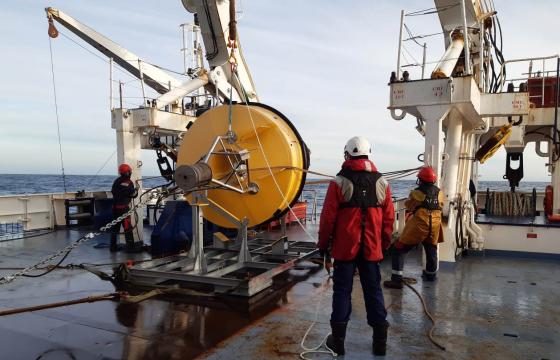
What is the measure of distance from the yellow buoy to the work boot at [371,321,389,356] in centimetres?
262

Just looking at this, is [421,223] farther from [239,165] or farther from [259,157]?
[239,165]

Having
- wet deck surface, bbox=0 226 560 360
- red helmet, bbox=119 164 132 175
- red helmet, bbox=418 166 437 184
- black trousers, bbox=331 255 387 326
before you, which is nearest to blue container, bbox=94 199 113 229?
red helmet, bbox=119 164 132 175

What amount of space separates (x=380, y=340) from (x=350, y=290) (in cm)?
48

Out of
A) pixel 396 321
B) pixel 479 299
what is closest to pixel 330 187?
pixel 396 321

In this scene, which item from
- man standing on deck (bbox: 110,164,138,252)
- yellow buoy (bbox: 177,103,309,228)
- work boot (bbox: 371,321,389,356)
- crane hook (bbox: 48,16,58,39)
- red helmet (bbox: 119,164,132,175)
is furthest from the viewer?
crane hook (bbox: 48,16,58,39)

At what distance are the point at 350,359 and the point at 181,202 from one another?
506 centimetres

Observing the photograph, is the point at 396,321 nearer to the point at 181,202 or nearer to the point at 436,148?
the point at 436,148

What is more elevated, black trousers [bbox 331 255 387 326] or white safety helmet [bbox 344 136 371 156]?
white safety helmet [bbox 344 136 371 156]

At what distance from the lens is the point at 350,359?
375 cm

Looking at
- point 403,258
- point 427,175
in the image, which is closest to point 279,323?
point 403,258

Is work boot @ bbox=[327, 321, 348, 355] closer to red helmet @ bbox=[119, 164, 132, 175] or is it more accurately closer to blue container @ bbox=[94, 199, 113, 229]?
red helmet @ bbox=[119, 164, 132, 175]

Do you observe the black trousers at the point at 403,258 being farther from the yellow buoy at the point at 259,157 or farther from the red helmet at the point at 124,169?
the red helmet at the point at 124,169

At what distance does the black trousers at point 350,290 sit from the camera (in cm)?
386

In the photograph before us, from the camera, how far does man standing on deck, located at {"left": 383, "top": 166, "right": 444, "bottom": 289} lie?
6.12m
